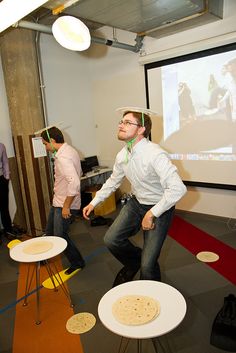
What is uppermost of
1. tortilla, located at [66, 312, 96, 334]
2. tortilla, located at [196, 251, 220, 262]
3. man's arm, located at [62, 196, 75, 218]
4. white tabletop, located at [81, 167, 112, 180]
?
man's arm, located at [62, 196, 75, 218]

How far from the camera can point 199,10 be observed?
297 cm

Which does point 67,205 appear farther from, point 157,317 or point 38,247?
point 157,317

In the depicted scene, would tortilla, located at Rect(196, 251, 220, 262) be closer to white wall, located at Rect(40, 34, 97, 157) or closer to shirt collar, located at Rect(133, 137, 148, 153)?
shirt collar, located at Rect(133, 137, 148, 153)

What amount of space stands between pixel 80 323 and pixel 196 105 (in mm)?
2993

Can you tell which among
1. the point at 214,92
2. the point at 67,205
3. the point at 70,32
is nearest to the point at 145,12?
the point at 70,32

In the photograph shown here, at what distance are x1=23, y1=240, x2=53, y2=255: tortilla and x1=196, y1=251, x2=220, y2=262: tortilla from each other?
5.53ft

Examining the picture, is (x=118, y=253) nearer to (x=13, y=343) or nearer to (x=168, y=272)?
(x=168, y=272)

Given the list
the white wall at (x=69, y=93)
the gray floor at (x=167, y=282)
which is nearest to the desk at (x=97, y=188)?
the white wall at (x=69, y=93)

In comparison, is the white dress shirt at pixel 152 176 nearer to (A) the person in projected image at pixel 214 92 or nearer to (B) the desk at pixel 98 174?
(A) the person in projected image at pixel 214 92

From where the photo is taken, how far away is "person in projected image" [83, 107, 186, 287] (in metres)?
1.74

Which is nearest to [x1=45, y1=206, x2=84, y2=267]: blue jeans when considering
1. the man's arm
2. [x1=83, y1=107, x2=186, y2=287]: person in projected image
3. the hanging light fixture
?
the man's arm

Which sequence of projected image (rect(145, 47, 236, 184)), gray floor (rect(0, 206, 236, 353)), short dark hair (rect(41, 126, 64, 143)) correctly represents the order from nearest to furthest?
gray floor (rect(0, 206, 236, 353))
short dark hair (rect(41, 126, 64, 143))
projected image (rect(145, 47, 236, 184))

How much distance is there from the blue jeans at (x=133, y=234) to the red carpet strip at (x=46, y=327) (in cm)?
65

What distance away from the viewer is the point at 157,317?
1.19 meters
